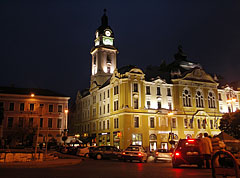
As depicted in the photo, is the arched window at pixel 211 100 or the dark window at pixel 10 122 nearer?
the dark window at pixel 10 122

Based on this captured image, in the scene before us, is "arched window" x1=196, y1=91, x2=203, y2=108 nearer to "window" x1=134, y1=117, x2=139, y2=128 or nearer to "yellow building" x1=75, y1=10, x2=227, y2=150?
"yellow building" x1=75, y1=10, x2=227, y2=150

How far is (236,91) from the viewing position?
66.2 meters

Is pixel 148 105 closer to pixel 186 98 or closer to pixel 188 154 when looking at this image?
pixel 186 98

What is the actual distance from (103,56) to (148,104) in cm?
2192

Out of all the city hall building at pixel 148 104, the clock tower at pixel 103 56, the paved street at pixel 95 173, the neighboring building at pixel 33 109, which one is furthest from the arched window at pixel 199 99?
the paved street at pixel 95 173

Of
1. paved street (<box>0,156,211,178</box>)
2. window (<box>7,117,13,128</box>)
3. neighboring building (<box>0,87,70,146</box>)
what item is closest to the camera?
paved street (<box>0,156,211,178</box>)

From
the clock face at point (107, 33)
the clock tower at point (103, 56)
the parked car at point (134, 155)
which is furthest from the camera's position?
the clock face at point (107, 33)

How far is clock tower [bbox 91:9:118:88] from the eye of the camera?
67250 mm

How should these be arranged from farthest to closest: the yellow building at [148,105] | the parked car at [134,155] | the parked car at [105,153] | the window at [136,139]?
the yellow building at [148,105], the window at [136,139], the parked car at [105,153], the parked car at [134,155]

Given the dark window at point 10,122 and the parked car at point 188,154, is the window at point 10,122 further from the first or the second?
the parked car at point 188,154

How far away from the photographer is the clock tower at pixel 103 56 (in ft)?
221

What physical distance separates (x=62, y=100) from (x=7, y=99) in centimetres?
1153

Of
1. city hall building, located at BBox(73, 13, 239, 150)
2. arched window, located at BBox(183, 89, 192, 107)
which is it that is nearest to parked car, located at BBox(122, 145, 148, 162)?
city hall building, located at BBox(73, 13, 239, 150)

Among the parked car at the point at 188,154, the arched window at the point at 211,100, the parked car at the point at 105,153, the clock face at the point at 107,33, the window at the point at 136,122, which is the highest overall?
the clock face at the point at 107,33
